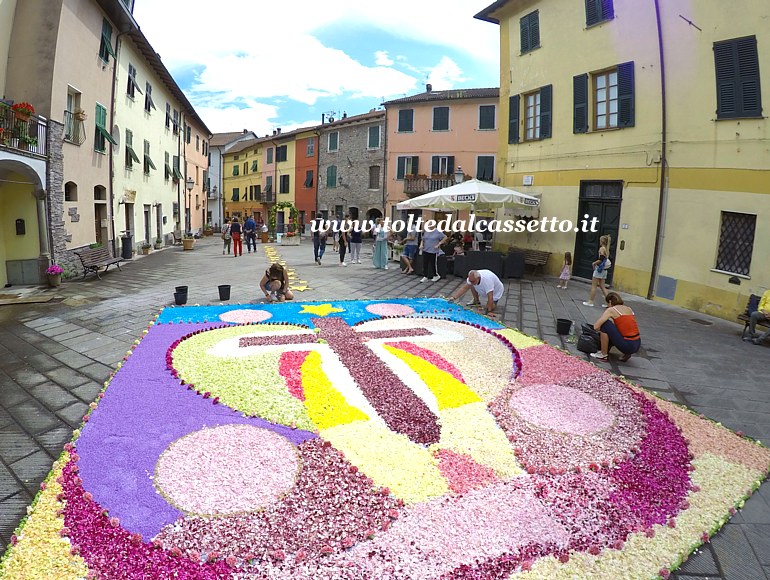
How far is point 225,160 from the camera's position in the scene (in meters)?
55.8

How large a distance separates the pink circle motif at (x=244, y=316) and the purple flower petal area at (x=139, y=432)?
231cm

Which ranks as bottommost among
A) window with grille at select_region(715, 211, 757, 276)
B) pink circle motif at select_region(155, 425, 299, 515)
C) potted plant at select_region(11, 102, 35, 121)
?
pink circle motif at select_region(155, 425, 299, 515)

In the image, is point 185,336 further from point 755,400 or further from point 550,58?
point 550,58

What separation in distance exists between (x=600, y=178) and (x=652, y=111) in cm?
212

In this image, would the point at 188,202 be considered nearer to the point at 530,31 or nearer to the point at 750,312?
the point at 530,31

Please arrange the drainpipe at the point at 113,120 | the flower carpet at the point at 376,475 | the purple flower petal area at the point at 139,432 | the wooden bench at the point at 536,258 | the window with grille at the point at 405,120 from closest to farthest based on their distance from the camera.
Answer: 1. the flower carpet at the point at 376,475
2. the purple flower petal area at the point at 139,432
3. the wooden bench at the point at 536,258
4. the drainpipe at the point at 113,120
5. the window with grille at the point at 405,120

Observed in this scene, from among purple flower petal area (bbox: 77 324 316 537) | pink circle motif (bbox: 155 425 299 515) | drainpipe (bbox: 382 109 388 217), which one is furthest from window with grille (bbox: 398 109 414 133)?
pink circle motif (bbox: 155 425 299 515)

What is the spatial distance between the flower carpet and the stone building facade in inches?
1076

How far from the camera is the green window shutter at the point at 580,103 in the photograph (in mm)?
13938

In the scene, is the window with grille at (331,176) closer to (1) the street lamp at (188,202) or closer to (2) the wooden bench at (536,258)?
(1) the street lamp at (188,202)

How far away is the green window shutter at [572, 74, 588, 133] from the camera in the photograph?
1394 cm

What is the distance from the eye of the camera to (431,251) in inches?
547

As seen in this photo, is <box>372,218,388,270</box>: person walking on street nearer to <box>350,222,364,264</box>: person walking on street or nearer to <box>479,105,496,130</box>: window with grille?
<box>350,222,364,264</box>: person walking on street

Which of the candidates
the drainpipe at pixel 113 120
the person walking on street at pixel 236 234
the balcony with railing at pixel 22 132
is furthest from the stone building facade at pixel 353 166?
the balcony with railing at pixel 22 132
